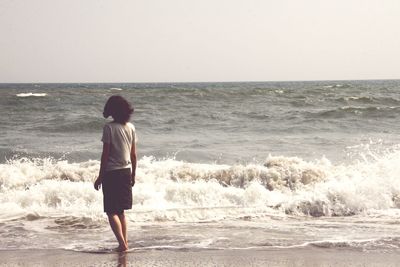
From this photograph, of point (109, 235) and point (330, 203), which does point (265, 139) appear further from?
point (109, 235)

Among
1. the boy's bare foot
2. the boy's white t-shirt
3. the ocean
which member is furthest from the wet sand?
the boy's white t-shirt

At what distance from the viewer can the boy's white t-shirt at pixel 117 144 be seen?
5.04 metres

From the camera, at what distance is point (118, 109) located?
16.6 feet

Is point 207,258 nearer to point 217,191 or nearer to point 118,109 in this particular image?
point 118,109

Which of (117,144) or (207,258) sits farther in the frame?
(117,144)

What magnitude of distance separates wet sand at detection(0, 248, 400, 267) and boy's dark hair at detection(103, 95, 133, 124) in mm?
1295

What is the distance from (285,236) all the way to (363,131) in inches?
511

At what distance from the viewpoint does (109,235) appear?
592cm

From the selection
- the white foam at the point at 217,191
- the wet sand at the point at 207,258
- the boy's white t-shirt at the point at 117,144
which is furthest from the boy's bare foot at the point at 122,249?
the white foam at the point at 217,191

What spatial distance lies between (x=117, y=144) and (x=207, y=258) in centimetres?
136

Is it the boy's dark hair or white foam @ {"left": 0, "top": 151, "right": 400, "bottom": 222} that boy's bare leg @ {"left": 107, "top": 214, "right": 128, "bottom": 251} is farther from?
white foam @ {"left": 0, "top": 151, "right": 400, "bottom": 222}

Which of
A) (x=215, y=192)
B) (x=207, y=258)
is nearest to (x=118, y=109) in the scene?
(x=207, y=258)

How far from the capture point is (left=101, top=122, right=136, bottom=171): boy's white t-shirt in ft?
16.5

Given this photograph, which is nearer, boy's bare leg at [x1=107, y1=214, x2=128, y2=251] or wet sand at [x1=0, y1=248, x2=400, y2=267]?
wet sand at [x1=0, y1=248, x2=400, y2=267]
